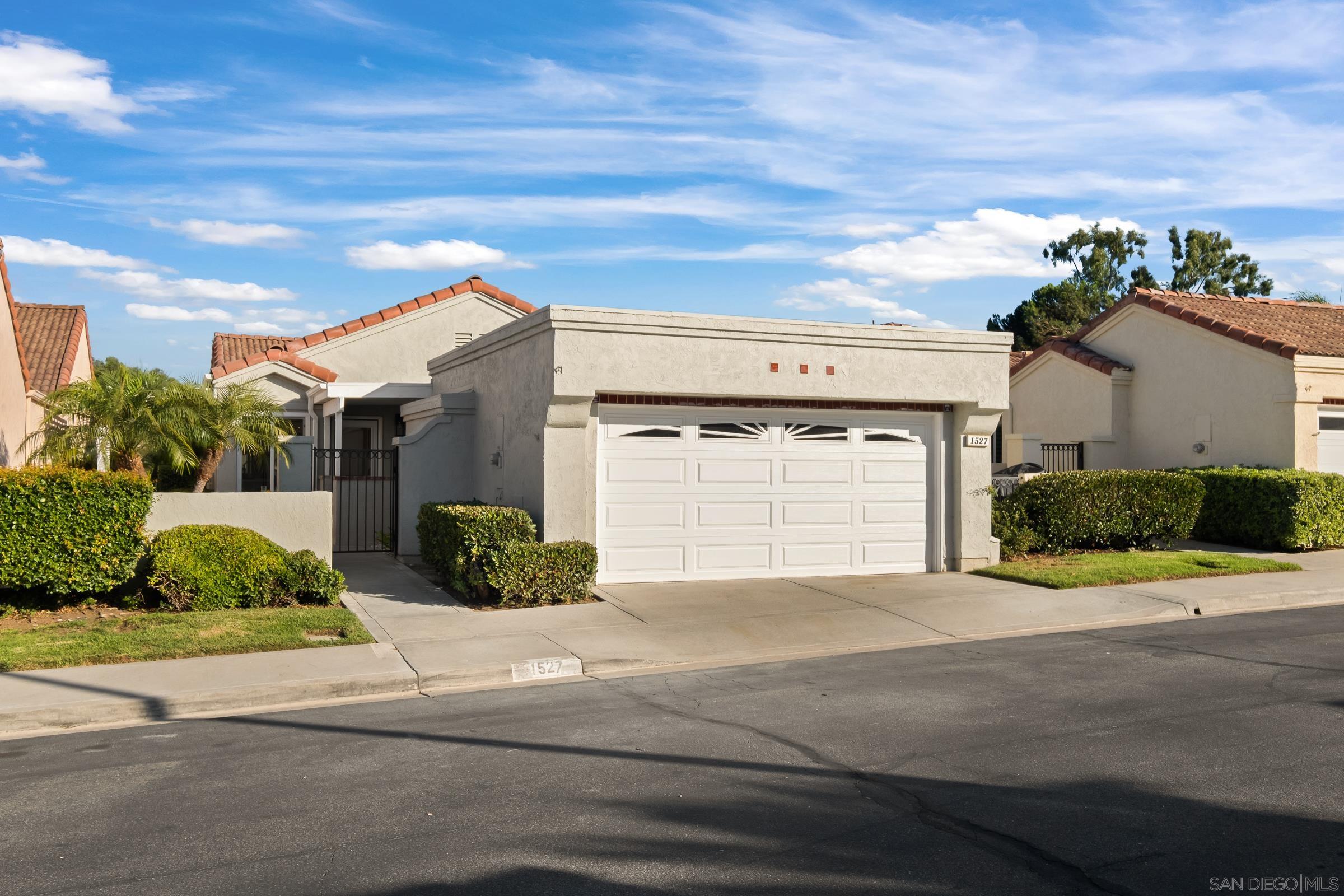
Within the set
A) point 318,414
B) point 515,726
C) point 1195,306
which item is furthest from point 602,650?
point 1195,306

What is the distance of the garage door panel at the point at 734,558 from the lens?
1418cm

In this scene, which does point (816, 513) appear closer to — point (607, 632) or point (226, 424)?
point (607, 632)

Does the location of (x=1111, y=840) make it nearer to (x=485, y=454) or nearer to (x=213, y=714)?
(x=213, y=714)

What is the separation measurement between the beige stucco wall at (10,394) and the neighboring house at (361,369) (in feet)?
11.6

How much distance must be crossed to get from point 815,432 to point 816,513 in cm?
109

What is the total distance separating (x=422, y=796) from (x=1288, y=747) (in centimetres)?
536

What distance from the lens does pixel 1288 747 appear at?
22.6 ft

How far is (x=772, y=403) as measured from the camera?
1442 cm

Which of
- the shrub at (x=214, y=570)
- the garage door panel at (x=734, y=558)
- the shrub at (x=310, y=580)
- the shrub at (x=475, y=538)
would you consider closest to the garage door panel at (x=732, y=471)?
the garage door panel at (x=734, y=558)

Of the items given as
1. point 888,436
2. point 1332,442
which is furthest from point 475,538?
point 1332,442

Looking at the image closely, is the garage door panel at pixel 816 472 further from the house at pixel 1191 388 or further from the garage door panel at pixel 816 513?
the house at pixel 1191 388

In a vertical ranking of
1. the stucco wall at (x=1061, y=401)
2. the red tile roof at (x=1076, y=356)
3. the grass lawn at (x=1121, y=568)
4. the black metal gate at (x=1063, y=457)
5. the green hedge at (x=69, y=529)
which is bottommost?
the grass lawn at (x=1121, y=568)

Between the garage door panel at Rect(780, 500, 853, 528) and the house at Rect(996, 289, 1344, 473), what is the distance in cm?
852

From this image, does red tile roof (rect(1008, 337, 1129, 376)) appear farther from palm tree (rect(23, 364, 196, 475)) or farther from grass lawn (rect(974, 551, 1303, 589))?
palm tree (rect(23, 364, 196, 475))
